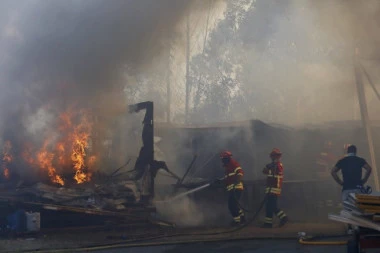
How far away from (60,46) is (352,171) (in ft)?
22.5

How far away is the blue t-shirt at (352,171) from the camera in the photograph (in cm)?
924

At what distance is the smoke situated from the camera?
Answer: 38.0 feet

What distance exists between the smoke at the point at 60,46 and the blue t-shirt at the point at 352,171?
188 inches

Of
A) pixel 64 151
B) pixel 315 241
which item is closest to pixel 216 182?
pixel 315 241

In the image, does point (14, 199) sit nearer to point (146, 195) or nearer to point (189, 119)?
point (146, 195)

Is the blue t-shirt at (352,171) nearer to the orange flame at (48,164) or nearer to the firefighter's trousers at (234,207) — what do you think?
the firefighter's trousers at (234,207)

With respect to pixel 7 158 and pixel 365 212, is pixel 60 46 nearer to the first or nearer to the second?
pixel 7 158

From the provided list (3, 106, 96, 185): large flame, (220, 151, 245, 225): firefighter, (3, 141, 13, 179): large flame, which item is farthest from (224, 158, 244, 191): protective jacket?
(3, 141, 13, 179): large flame

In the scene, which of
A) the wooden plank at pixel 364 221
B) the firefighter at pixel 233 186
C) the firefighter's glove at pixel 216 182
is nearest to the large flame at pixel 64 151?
the firefighter's glove at pixel 216 182

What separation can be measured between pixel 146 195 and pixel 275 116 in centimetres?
1783

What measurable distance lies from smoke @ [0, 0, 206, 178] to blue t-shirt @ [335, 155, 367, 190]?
4.76 metres

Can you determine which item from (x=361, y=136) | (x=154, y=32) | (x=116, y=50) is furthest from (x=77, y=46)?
(x=361, y=136)

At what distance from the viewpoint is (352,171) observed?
9.29 metres

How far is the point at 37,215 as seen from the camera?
31.7ft
